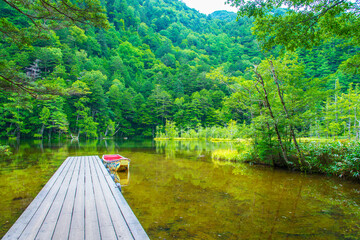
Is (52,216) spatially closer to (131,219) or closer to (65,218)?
(65,218)

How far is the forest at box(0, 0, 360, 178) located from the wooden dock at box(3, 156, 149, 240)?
162 inches

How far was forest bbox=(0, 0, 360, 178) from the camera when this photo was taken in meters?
5.21

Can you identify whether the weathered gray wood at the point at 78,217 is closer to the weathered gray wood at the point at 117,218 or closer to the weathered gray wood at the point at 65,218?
the weathered gray wood at the point at 65,218

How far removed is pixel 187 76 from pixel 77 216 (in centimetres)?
6289

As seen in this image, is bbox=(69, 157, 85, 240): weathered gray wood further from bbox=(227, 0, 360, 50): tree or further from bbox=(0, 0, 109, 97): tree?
bbox=(227, 0, 360, 50): tree

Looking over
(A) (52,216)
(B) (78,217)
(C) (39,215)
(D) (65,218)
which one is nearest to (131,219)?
(B) (78,217)

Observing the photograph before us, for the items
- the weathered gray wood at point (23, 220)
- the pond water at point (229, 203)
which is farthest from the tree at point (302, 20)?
the weathered gray wood at point (23, 220)

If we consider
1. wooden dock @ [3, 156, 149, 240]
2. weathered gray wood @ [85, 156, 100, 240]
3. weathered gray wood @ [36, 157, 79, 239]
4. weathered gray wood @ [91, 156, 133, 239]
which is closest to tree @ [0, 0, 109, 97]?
wooden dock @ [3, 156, 149, 240]

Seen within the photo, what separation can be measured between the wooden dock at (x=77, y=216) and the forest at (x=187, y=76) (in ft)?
13.5

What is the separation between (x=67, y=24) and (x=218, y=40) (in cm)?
9045

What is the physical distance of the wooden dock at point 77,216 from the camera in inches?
86.5

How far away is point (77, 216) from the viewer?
273 cm

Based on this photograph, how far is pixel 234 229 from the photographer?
359 cm

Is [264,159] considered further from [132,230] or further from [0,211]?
[0,211]
